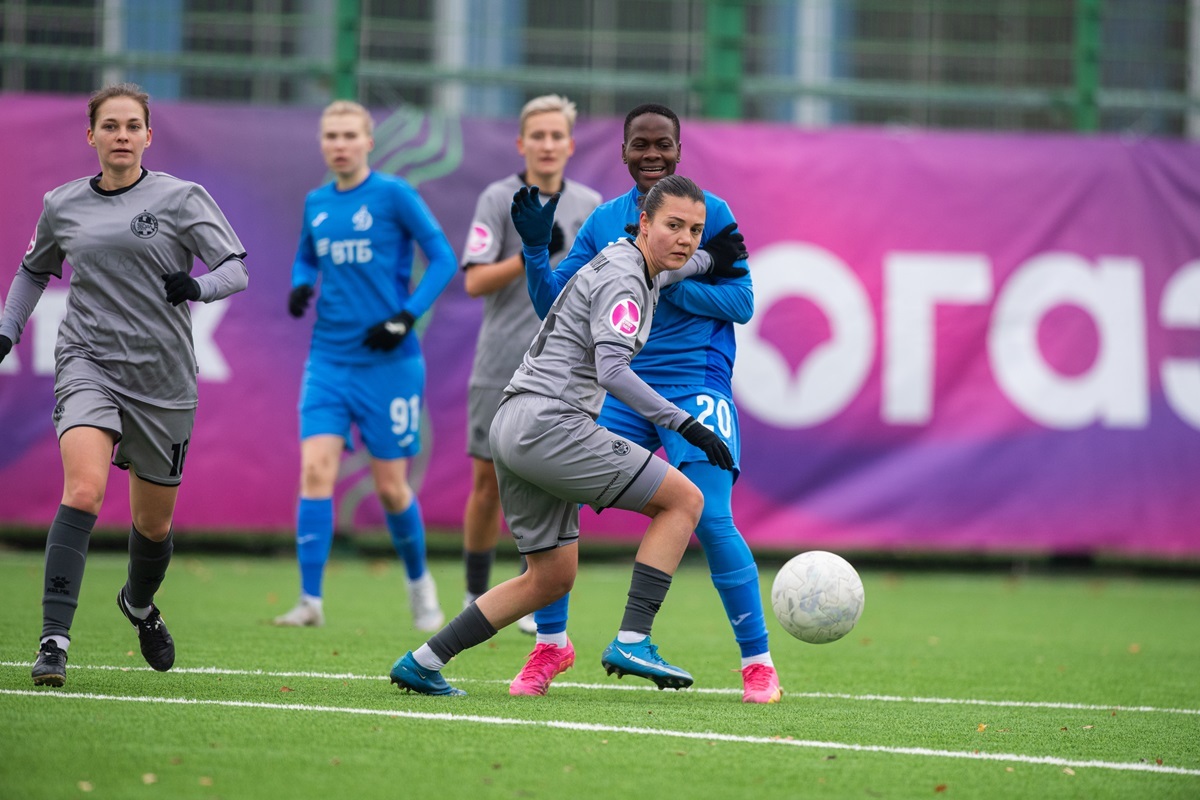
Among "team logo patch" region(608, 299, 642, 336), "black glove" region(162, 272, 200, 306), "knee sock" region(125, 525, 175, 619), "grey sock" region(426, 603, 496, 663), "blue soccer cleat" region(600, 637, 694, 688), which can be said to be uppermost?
"black glove" region(162, 272, 200, 306)

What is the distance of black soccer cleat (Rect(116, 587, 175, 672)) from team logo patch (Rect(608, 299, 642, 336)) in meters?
2.10

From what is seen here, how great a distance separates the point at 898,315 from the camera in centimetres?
1151

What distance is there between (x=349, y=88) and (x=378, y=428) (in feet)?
15.4

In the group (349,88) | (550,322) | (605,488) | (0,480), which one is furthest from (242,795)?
(349,88)

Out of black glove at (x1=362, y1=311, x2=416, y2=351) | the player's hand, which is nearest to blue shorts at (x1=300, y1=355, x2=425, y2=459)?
black glove at (x1=362, y1=311, x2=416, y2=351)

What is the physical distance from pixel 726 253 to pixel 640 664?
1.57m

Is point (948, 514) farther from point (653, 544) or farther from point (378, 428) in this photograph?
point (653, 544)

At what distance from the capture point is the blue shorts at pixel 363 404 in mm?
7727

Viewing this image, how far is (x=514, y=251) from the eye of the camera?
307 inches

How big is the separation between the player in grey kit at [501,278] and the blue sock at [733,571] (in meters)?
2.14

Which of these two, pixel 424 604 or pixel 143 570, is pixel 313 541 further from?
pixel 143 570

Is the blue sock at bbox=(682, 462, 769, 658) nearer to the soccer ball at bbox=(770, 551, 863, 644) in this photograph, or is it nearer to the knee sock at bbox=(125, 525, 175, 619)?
the soccer ball at bbox=(770, 551, 863, 644)

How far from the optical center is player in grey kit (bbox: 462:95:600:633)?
24.9ft

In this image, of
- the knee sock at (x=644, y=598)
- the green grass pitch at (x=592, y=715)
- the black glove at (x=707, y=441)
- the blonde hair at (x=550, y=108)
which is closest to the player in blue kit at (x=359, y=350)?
the green grass pitch at (x=592, y=715)
